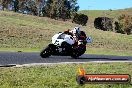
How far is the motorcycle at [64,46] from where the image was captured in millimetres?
21234

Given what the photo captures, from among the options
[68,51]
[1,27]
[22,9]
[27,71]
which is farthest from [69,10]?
[27,71]

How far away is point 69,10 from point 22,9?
1564 centimetres

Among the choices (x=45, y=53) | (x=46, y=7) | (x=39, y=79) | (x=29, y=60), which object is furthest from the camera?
(x=46, y=7)

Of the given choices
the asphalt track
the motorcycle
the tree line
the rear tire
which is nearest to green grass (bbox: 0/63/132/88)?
the asphalt track

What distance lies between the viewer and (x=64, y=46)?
21.6 meters

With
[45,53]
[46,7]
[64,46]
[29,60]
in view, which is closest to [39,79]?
[29,60]

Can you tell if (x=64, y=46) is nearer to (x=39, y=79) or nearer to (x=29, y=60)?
(x=29, y=60)

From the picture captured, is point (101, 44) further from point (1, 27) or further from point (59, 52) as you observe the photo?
point (59, 52)

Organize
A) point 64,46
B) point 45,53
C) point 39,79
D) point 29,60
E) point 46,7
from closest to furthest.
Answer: point 39,79
point 29,60
point 45,53
point 64,46
point 46,7

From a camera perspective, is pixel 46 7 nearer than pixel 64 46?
Result: No

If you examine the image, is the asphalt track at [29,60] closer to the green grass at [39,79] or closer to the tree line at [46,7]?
the green grass at [39,79]

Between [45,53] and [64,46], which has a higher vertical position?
[64,46]

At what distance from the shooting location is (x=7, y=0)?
391ft

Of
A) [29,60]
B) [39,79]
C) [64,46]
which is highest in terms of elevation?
[64,46]
